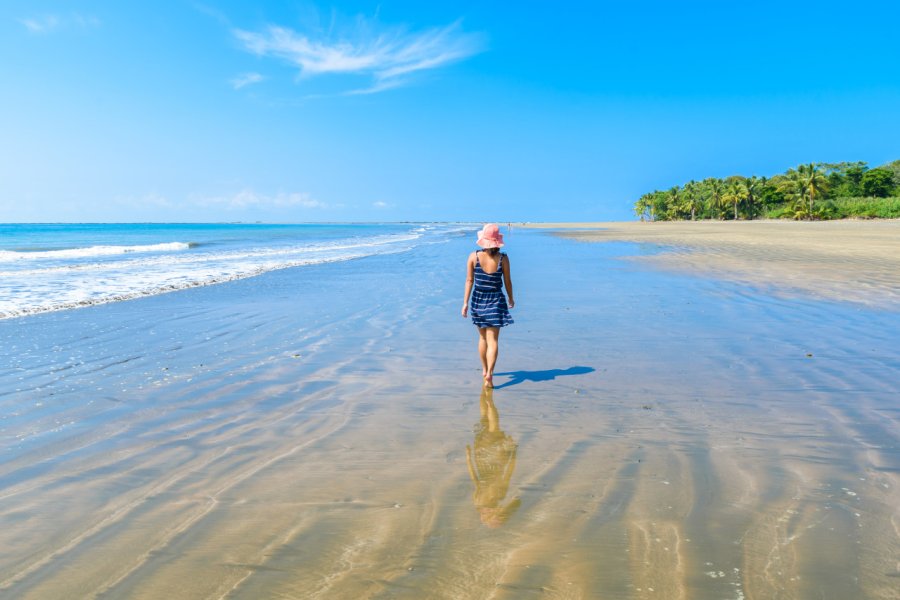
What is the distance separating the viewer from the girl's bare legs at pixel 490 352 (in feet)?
20.3

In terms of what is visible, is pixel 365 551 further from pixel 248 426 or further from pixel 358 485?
pixel 248 426

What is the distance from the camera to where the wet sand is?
2.84m

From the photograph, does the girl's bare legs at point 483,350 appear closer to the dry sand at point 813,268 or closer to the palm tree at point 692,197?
the dry sand at point 813,268

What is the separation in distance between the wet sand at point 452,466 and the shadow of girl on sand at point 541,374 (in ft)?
0.13

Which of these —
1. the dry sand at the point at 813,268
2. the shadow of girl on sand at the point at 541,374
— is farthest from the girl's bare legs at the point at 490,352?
the dry sand at the point at 813,268

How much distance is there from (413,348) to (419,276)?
10.3 metres

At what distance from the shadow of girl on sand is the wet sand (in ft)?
0.13

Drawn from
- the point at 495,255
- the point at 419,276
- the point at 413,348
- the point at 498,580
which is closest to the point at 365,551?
the point at 498,580

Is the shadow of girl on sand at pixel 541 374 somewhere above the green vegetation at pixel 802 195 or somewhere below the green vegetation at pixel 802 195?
below

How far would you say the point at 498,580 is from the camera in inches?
109

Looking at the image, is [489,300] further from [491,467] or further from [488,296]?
[491,467]

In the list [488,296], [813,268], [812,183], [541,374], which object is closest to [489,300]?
[488,296]

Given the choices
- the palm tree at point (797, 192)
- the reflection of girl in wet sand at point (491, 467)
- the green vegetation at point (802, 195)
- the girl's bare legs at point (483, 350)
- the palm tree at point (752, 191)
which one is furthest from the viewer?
the palm tree at point (752, 191)

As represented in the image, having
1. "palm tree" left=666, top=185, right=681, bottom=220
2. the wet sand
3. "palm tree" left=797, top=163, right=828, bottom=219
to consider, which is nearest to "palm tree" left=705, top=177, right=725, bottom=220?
"palm tree" left=666, top=185, right=681, bottom=220
